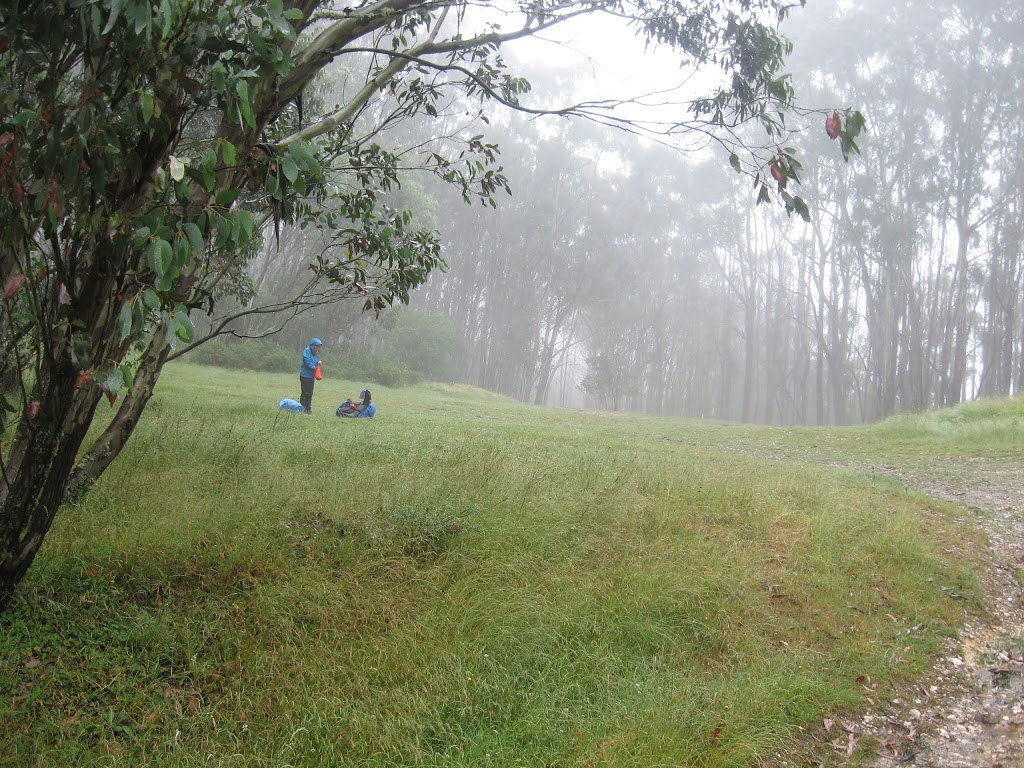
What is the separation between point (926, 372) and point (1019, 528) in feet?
88.4

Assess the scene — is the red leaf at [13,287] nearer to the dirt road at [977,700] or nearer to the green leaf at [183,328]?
the green leaf at [183,328]

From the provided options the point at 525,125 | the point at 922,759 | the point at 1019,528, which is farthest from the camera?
the point at 525,125

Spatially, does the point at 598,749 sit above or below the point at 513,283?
below

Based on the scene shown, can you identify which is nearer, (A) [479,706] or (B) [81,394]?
(B) [81,394]

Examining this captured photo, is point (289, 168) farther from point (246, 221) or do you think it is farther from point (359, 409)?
point (359, 409)

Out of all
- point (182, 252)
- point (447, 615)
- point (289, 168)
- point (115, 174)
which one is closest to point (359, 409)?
point (447, 615)

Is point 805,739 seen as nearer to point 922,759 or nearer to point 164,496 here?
point 922,759

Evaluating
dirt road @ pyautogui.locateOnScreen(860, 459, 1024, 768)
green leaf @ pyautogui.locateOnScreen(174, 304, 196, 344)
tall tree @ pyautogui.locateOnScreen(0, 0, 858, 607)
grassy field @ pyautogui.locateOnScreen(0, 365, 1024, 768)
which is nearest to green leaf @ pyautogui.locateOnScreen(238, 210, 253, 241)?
tall tree @ pyautogui.locateOnScreen(0, 0, 858, 607)

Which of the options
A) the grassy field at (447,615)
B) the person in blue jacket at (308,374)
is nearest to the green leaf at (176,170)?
the grassy field at (447,615)

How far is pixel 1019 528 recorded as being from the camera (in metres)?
7.82

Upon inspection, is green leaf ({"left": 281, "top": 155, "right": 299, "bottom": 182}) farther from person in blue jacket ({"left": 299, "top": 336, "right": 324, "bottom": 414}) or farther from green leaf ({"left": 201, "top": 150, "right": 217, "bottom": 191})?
person in blue jacket ({"left": 299, "top": 336, "right": 324, "bottom": 414})

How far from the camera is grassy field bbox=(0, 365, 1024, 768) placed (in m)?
3.67

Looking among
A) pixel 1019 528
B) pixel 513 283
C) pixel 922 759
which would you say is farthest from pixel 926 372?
pixel 922 759

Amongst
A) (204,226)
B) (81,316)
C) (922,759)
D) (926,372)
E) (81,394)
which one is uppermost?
(926,372)
